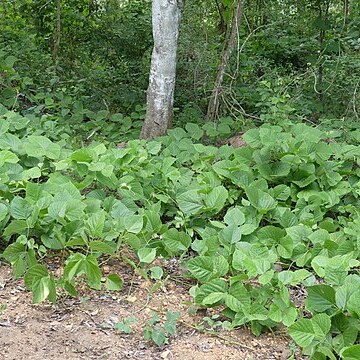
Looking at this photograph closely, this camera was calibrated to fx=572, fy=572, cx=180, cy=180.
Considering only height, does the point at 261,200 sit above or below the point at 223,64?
below

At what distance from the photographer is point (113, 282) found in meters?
2.97

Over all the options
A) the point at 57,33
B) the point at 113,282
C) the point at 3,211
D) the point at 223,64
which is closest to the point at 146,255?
the point at 113,282

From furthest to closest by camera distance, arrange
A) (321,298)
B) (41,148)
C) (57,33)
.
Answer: (57,33)
(41,148)
(321,298)

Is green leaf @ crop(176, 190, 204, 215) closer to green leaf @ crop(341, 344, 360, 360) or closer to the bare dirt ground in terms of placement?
the bare dirt ground

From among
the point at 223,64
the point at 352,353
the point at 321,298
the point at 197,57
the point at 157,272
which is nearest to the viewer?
→ the point at 352,353

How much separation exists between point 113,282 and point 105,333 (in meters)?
0.35

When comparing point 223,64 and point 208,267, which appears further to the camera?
point 223,64

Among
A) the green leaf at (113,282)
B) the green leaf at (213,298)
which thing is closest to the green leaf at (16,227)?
the green leaf at (113,282)

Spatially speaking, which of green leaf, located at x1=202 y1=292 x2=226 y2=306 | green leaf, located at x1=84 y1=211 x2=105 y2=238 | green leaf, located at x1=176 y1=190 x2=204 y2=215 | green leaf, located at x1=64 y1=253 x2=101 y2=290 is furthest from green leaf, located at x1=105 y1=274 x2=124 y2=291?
green leaf, located at x1=176 y1=190 x2=204 y2=215

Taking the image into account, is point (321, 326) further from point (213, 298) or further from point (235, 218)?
point (235, 218)

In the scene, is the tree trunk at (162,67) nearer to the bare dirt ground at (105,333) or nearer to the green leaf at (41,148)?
the green leaf at (41,148)

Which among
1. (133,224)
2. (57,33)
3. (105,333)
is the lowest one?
(105,333)

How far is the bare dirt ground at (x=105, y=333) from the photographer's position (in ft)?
8.30

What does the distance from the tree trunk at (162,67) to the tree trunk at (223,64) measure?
1.62ft
